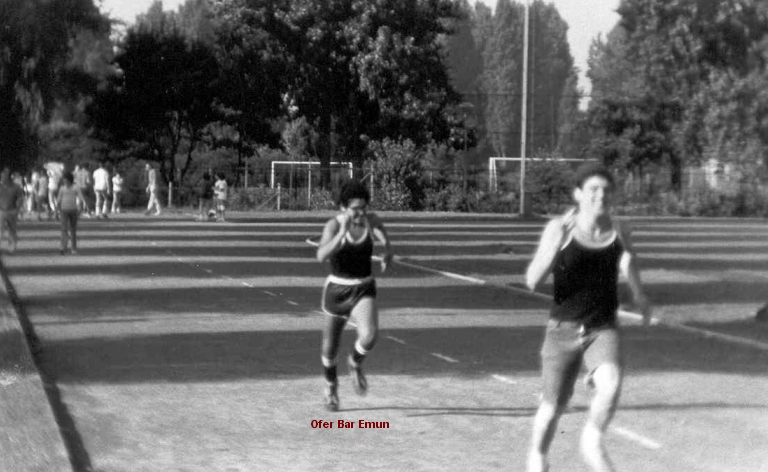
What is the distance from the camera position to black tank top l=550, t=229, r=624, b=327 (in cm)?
730

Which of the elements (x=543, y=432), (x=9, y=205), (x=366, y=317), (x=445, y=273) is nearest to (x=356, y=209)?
(x=366, y=317)

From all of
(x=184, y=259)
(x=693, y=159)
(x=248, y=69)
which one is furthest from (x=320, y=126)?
(x=693, y=159)

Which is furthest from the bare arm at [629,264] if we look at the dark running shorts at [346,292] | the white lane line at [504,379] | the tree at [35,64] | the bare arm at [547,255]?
the tree at [35,64]

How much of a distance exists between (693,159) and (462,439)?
7.64 metres

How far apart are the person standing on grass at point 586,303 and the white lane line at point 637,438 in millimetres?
1913

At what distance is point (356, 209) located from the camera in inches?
403

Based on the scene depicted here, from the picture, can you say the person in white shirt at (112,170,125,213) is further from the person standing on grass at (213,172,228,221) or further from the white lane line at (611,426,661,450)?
the white lane line at (611,426,661,450)

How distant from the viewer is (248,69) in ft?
213

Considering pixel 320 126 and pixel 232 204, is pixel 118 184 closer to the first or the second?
pixel 232 204

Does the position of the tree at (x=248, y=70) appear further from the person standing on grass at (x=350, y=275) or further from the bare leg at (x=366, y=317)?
the bare leg at (x=366, y=317)

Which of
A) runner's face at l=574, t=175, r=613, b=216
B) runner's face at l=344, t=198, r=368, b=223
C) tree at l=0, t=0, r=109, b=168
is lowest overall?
runner's face at l=344, t=198, r=368, b=223

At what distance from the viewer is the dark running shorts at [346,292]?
1040 centimetres

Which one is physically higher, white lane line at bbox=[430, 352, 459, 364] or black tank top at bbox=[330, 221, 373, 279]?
black tank top at bbox=[330, 221, 373, 279]

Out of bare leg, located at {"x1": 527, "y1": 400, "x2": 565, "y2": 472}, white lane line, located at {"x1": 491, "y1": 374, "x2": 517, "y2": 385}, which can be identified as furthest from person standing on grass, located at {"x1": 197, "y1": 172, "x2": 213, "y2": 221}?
bare leg, located at {"x1": 527, "y1": 400, "x2": 565, "y2": 472}
